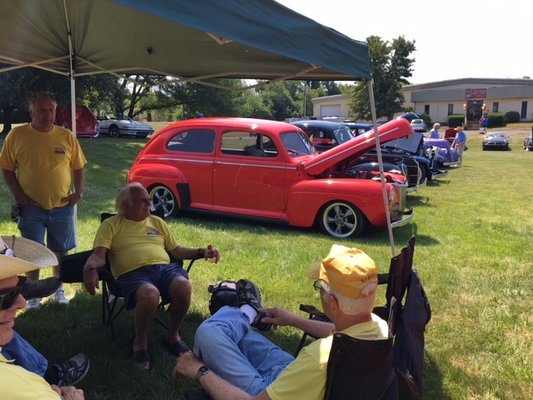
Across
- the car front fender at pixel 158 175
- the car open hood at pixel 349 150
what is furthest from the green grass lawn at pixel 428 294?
the car open hood at pixel 349 150

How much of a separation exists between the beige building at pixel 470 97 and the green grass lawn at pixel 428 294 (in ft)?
187

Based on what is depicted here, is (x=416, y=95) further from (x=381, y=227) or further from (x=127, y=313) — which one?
(x=127, y=313)

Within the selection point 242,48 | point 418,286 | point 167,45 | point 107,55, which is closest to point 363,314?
point 418,286

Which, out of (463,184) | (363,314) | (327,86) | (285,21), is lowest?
(463,184)

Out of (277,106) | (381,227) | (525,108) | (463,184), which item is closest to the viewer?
(381,227)

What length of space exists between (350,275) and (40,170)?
3.02 meters

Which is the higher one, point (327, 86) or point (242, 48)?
point (327, 86)

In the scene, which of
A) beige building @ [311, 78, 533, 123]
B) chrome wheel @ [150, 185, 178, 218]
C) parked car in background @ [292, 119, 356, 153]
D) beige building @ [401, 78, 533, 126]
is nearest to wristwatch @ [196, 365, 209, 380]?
chrome wheel @ [150, 185, 178, 218]

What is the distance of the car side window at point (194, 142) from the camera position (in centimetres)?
771

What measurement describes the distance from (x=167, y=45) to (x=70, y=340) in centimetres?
282

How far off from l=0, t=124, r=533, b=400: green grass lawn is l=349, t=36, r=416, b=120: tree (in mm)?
44334

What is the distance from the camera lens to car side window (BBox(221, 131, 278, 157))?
24.2 feet

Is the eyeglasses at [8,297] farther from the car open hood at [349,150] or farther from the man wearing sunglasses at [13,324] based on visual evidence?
the car open hood at [349,150]

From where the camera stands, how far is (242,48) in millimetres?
4242
